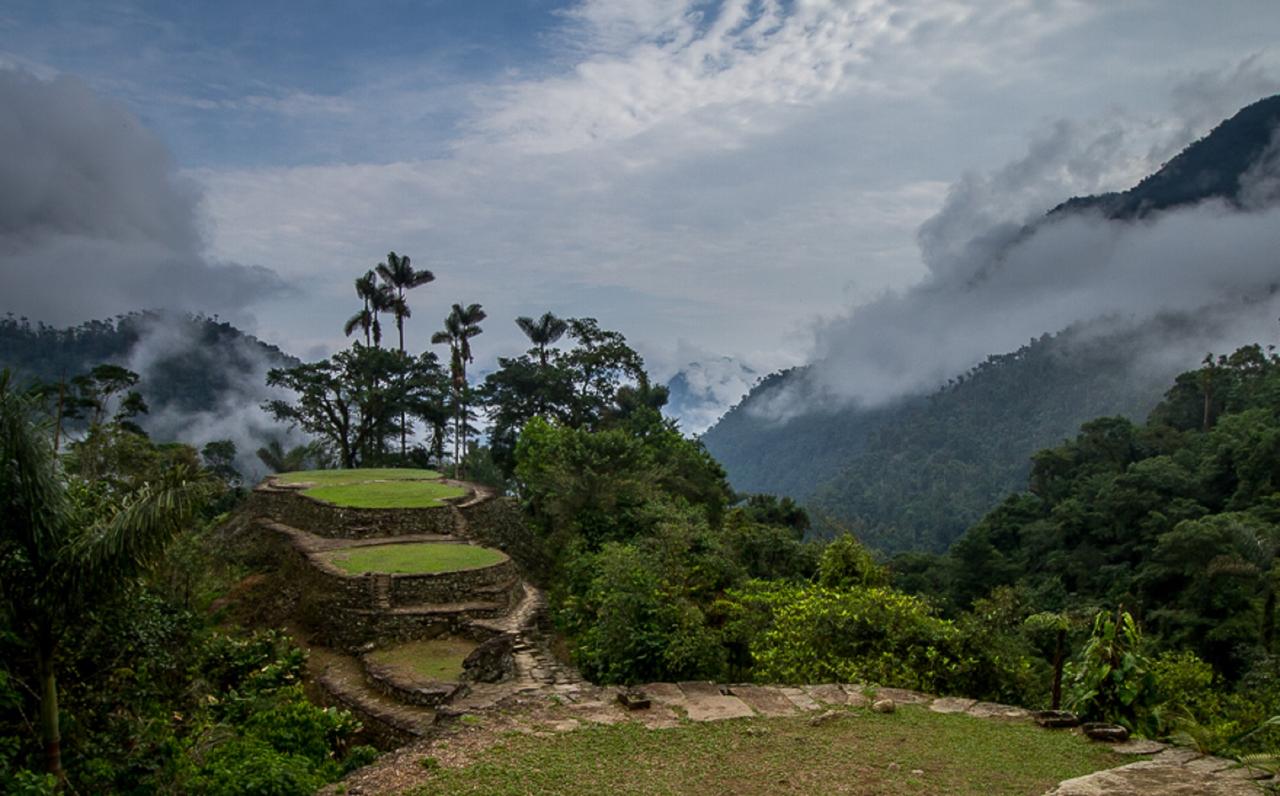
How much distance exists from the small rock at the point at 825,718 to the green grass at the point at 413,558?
814 centimetres

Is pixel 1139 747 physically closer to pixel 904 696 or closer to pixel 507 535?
pixel 904 696

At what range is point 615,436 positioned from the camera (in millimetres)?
19453

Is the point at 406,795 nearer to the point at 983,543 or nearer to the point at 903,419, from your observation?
the point at 983,543

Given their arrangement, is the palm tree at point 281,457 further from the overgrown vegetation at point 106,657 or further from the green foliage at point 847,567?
the green foliage at point 847,567

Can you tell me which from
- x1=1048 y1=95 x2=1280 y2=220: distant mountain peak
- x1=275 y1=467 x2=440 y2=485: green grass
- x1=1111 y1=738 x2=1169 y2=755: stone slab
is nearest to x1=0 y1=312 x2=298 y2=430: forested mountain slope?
x1=275 y1=467 x2=440 y2=485: green grass

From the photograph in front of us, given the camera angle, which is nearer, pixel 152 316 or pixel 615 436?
pixel 615 436

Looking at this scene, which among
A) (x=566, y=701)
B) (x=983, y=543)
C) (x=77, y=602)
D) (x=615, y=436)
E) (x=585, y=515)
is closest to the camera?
(x=77, y=602)

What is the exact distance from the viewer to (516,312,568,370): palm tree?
3519 centimetres

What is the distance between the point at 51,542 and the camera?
223 inches

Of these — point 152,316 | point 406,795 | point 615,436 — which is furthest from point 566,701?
point 152,316

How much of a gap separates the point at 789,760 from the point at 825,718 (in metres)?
1.11

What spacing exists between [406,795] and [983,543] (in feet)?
116

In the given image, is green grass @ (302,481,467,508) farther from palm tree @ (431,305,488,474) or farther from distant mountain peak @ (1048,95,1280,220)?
distant mountain peak @ (1048,95,1280,220)

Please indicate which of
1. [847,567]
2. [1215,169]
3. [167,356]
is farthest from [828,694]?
[1215,169]
